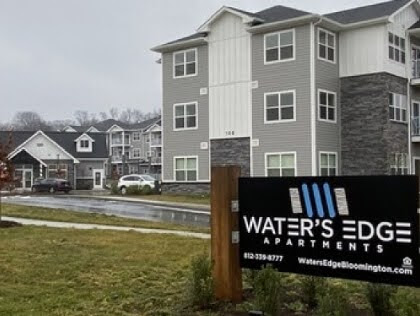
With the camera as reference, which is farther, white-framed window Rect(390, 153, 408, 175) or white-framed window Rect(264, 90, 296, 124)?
white-framed window Rect(390, 153, 408, 175)

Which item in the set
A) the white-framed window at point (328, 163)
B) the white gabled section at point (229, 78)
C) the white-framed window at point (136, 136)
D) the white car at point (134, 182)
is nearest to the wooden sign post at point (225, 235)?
the white-framed window at point (328, 163)

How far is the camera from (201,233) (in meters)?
14.5

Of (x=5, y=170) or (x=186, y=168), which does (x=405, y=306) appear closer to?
(x=5, y=170)

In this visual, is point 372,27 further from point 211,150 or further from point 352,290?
point 352,290

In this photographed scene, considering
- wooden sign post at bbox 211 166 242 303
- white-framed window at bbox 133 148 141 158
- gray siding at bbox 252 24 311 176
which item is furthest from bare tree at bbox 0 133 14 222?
white-framed window at bbox 133 148 141 158

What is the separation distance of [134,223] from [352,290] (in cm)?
1144

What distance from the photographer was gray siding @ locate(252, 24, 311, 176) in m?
30.2

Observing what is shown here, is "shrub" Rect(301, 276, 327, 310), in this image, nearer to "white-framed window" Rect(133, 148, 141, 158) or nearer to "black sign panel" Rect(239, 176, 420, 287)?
"black sign panel" Rect(239, 176, 420, 287)

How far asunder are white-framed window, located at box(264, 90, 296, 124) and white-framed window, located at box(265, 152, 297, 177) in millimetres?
1822

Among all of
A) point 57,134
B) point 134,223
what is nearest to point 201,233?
point 134,223

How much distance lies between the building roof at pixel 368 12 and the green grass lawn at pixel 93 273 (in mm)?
23213

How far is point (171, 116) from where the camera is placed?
1430 inches

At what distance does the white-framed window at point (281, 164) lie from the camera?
101 ft

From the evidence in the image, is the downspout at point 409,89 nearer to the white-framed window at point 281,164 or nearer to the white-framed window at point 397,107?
the white-framed window at point 397,107
